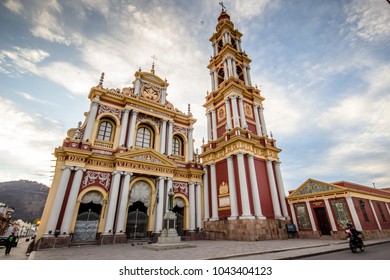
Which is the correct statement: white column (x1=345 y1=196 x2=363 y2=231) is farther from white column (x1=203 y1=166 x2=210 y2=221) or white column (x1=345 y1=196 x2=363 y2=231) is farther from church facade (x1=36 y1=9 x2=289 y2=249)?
white column (x1=203 y1=166 x2=210 y2=221)

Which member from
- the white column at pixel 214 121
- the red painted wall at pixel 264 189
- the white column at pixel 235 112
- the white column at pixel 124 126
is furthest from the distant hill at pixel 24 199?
the red painted wall at pixel 264 189

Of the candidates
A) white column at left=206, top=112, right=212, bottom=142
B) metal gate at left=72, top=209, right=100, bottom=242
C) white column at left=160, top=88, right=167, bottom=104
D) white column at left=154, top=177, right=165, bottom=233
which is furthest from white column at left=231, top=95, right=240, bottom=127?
metal gate at left=72, top=209, right=100, bottom=242

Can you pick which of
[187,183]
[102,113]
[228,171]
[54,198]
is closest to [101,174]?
[54,198]

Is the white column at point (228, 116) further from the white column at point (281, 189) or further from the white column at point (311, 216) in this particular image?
the white column at point (311, 216)

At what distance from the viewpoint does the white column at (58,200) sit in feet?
34.9

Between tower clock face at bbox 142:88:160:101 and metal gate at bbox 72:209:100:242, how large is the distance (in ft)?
36.1

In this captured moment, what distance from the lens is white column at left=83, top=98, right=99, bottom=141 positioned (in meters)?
13.8

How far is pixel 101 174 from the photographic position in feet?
44.1

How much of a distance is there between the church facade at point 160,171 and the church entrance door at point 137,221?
0.22 ft

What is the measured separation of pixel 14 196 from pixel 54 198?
354ft

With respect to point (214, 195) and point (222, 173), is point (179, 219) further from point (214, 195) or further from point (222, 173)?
point (222, 173)

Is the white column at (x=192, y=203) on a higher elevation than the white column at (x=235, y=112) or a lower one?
lower

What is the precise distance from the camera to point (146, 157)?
587 inches

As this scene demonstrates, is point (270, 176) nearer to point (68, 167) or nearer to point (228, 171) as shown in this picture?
point (228, 171)
